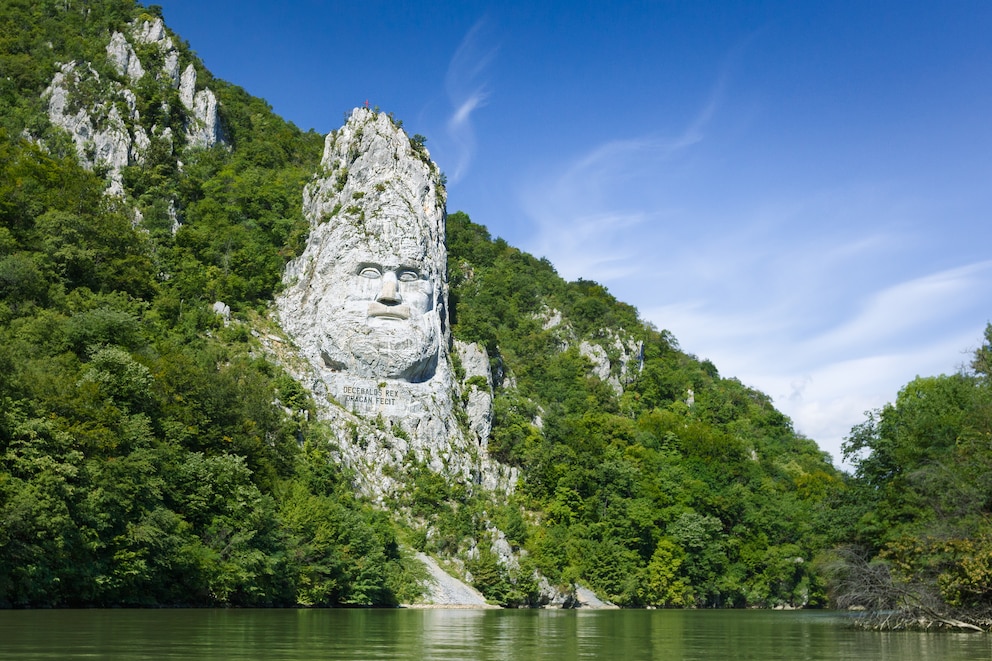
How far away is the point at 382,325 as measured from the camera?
79562mm

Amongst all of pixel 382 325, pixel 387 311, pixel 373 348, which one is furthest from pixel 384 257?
pixel 373 348

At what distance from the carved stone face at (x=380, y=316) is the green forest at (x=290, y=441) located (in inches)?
263

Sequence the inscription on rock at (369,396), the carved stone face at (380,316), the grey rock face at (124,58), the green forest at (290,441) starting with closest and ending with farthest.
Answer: the green forest at (290,441) → the inscription on rock at (369,396) → the carved stone face at (380,316) → the grey rock face at (124,58)

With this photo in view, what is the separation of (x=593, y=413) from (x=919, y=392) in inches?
1484

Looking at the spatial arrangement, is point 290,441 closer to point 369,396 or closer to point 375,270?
point 369,396

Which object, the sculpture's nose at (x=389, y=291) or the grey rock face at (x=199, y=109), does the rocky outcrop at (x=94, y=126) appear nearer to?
the grey rock face at (x=199, y=109)

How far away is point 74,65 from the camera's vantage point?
3644 inches

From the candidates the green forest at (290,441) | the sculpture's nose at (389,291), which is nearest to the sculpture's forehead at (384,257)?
the sculpture's nose at (389,291)

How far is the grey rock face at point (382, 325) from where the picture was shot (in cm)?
7638

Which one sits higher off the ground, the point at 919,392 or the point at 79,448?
the point at 919,392

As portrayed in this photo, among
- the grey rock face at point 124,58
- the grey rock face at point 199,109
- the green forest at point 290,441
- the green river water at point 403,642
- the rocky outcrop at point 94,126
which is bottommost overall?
the green river water at point 403,642

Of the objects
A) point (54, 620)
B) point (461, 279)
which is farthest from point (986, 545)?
point (461, 279)

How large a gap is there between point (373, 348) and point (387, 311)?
11.7ft

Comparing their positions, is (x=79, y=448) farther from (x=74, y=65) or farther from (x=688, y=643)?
(x=74, y=65)
